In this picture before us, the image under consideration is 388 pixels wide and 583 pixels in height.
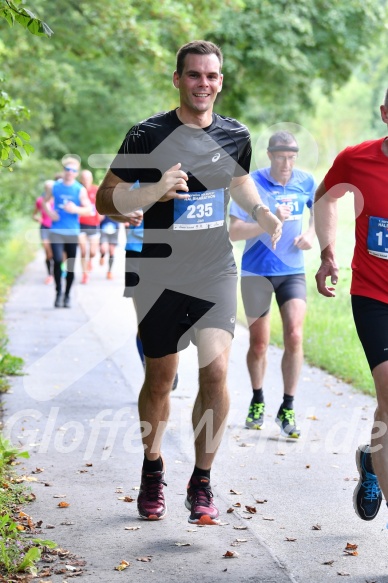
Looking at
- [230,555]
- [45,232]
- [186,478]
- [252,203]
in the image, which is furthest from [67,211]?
[230,555]

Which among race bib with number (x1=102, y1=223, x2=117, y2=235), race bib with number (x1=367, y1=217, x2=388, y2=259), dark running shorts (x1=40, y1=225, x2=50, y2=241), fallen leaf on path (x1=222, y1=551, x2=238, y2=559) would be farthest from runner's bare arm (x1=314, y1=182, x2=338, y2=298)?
race bib with number (x1=102, y1=223, x2=117, y2=235)

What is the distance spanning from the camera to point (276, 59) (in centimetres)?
2769

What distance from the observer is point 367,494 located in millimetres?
5523

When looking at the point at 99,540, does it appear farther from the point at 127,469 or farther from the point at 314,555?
the point at 127,469

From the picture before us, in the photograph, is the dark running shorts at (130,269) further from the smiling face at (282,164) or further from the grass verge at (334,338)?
the grass verge at (334,338)

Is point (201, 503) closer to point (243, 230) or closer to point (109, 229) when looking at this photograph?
point (243, 230)

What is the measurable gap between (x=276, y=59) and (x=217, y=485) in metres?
22.3

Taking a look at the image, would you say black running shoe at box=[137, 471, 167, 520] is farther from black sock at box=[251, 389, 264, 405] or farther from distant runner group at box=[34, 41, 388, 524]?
black sock at box=[251, 389, 264, 405]

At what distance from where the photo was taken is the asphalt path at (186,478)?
509 centimetres

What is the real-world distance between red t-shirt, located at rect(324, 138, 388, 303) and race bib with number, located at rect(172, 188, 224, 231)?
711 mm

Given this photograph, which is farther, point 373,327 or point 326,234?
point 326,234

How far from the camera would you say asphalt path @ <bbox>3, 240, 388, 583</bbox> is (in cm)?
509

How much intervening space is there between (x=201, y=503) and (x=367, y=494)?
0.87 meters

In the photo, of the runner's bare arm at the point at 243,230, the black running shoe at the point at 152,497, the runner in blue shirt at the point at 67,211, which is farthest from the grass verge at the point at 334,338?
the black running shoe at the point at 152,497
